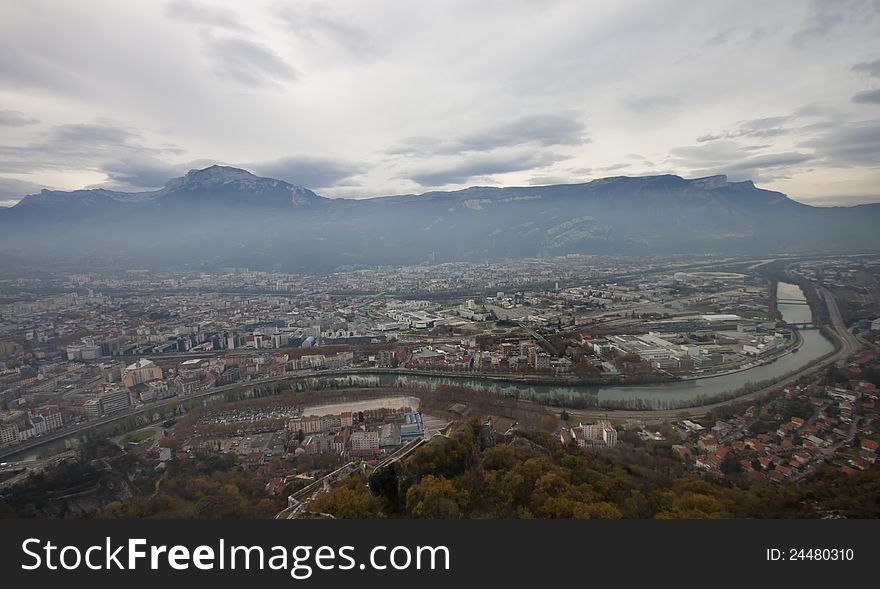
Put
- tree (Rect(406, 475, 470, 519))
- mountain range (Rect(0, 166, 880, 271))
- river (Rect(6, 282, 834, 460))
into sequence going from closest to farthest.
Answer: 1. tree (Rect(406, 475, 470, 519))
2. river (Rect(6, 282, 834, 460))
3. mountain range (Rect(0, 166, 880, 271))

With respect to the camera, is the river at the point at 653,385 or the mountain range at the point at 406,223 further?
the mountain range at the point at 406,223

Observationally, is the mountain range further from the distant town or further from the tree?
the tree

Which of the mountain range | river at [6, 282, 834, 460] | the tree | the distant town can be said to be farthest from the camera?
the mountain range

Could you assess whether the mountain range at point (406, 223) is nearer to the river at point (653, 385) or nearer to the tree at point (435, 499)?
the river at point (653, 385)

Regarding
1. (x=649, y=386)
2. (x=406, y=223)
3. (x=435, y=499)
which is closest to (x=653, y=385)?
(x=649, y=386)

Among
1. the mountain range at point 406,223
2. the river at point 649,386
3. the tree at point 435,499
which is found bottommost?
the river at point 649,386

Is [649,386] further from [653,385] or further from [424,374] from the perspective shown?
[424,374]

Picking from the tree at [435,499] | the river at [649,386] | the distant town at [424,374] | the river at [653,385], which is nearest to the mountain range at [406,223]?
the distant town at [424,374]

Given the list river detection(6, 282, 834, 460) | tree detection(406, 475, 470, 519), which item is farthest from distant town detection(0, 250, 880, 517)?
tree detection(406, 475, 470, 519)
